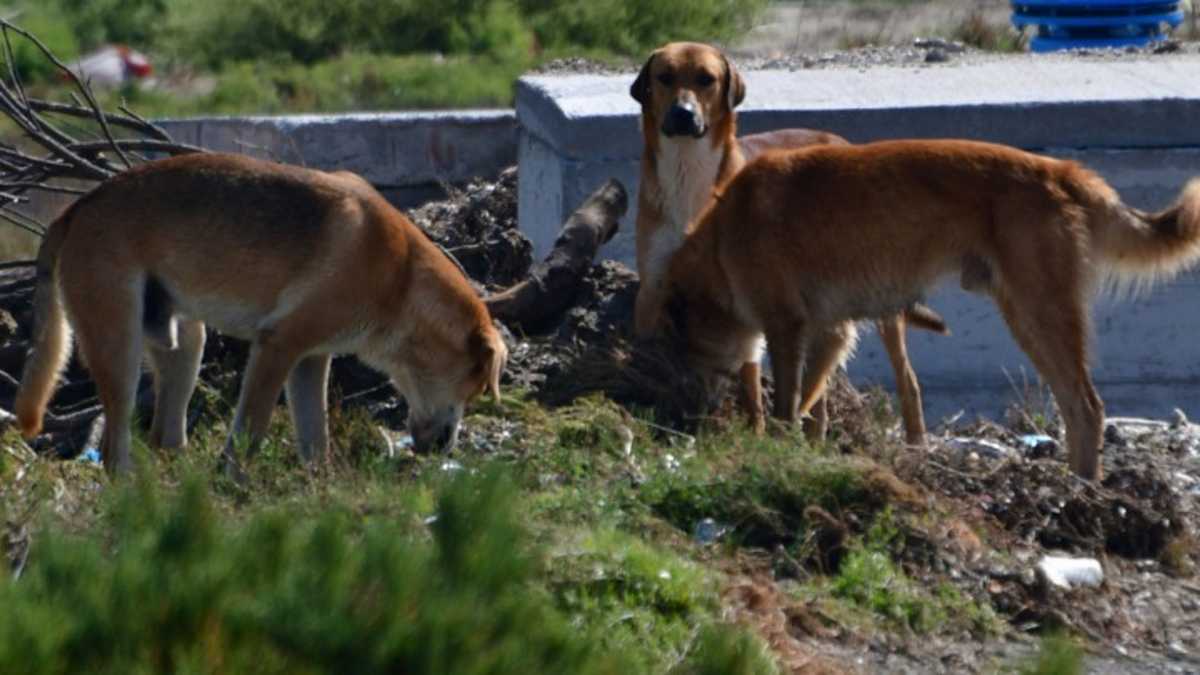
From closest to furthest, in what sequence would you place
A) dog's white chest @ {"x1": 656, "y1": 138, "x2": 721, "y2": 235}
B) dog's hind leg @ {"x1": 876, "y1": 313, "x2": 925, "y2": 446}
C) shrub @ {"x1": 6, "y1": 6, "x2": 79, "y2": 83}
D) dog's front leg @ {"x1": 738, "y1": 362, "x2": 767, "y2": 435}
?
dog's front leg @ {"x1": 738, "y1": 362, "x2": 767, "y2": 435}, dog's white chest @ {"x1": 656, "y1": 138, "x2": 721, "y2": 235}, dog's hind leg @ {"x1": 876, "y1": 313, "x2": 925, "y2": 446}, shrub @ {"x1": 6, "y1": 6, "x2": 79, "y2": 83}

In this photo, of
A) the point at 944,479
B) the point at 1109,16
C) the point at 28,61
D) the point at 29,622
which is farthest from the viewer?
the point at 28,61

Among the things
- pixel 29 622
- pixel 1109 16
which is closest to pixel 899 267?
Result: pixel 29 622

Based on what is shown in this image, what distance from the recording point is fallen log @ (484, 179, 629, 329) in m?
9.62

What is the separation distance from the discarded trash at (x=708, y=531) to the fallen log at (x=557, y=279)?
300 centimetres

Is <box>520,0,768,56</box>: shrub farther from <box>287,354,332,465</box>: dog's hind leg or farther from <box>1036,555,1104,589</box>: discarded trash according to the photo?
<box>1036,555,1104,589</box>: discarded trash

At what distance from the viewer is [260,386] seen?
7516 mm

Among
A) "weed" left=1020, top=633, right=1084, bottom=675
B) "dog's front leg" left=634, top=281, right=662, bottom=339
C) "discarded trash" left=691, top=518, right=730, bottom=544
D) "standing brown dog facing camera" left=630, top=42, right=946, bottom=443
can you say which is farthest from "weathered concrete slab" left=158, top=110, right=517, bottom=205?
"weed" left=1020, top=633, right=1084, bottom=675

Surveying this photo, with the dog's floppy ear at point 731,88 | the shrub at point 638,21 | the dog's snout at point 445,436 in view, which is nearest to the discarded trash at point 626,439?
the dog's snout at point 445,436

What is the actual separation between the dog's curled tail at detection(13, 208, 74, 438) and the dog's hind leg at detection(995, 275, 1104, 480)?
360 cm

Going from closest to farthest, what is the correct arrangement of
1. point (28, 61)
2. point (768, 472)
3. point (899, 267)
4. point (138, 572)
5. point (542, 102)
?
1. point (138, 572)
2. point (768, 472)
3. point (899, 267)
4. point (542, 102)
5. point (28, 61)

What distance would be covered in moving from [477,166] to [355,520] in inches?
326

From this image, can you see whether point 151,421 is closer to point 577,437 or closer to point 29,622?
point 577,437

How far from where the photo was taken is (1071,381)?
7859 mm

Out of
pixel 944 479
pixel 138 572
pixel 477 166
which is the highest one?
pixel 138 572
